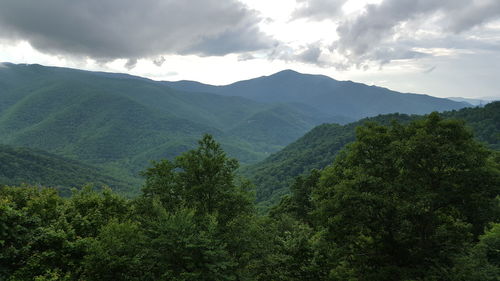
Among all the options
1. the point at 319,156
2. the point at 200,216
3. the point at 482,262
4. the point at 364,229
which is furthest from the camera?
the point at 319,156

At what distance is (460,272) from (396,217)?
4.54m

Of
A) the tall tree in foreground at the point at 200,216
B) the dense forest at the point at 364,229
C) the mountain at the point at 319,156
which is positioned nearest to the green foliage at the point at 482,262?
the dense forest at the point at 364,229

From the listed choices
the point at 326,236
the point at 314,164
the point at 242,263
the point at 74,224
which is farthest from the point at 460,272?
the point at 314,164

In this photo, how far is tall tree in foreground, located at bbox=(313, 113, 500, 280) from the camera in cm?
2195

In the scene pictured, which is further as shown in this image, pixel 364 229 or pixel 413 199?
pixel 364 229

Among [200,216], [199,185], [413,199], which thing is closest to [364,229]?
[413,199]

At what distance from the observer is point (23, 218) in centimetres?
2184

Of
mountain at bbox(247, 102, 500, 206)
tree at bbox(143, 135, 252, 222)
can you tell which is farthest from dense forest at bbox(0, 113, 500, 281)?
mountain at bbox(247, 102, 500, 206)

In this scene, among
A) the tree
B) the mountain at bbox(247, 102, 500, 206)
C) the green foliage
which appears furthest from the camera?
the mountain at bbox(247, 102, 500, 206)

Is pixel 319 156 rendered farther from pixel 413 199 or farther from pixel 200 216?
pixel 413 199

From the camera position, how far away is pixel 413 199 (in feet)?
71.3

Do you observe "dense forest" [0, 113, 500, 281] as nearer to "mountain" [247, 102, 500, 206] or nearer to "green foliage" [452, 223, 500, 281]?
"green foliage" [452, 223, 500, 281]

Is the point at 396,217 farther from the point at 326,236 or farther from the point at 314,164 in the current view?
the point at 314,164

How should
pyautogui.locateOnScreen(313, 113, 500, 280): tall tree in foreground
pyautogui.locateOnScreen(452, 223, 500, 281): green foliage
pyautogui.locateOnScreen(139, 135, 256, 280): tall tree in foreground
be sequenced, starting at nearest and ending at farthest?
pyautogui.locateOnScreen(452, 223, 500, 281): green foliage
pyautogui.locateOnScreen(313, 113, 500, 280): tall tree in foreground
pyautogui.locateOnScreen(139, 135, 256, 280): tall tree in foreground
